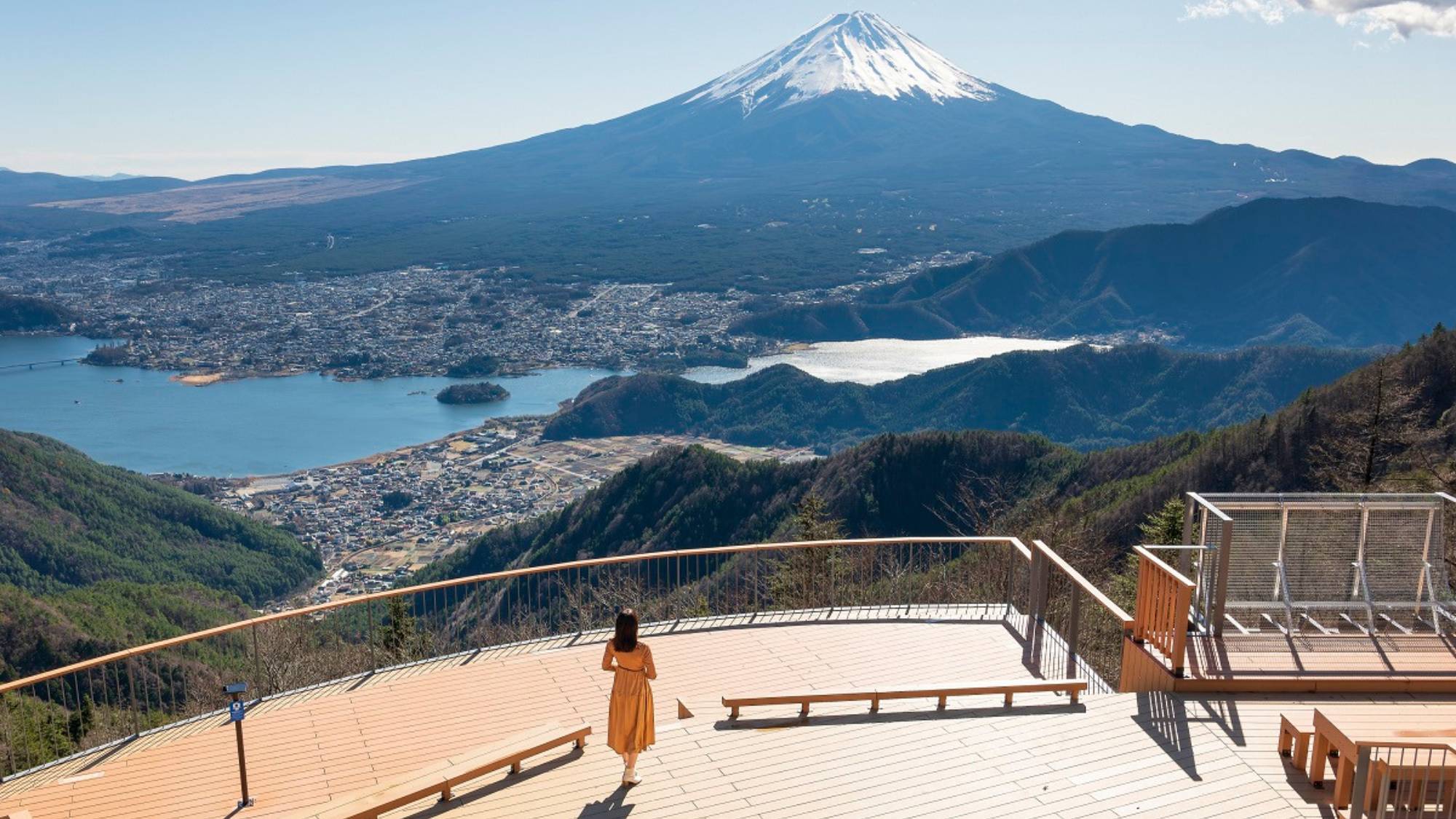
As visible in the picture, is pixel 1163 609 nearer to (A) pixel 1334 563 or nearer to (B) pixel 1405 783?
(A) pixel 1334 563

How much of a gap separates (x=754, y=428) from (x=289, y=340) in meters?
88.5

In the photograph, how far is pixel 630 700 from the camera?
7.27 m

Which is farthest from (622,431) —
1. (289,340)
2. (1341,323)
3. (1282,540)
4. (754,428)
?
(1341,323)

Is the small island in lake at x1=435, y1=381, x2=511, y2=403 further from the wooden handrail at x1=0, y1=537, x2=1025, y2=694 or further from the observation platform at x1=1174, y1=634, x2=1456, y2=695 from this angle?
the observation platform at x1=1174, y1=634, x2=1456, y2=695

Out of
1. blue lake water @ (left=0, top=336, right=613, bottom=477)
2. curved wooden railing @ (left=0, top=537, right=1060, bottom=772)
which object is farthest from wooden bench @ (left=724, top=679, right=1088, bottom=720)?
blue lake water @ (left=0, top=336, right=613, bottom=477)

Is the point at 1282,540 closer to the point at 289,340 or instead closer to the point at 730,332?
the point at 730,332

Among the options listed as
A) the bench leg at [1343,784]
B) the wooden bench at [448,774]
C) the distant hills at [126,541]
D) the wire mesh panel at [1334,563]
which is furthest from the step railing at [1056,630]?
the distant hills at [126,541]

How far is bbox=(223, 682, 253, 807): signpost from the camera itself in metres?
6.82

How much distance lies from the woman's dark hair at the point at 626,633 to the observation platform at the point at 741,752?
987 millimetres

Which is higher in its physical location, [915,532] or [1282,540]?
[1282,540]

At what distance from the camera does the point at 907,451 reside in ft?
187

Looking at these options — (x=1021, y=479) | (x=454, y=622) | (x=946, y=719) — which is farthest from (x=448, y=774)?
(x=1021, y=479)

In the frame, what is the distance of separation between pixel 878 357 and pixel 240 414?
278 ft

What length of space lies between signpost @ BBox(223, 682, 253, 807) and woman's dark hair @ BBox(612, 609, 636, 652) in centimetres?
232
